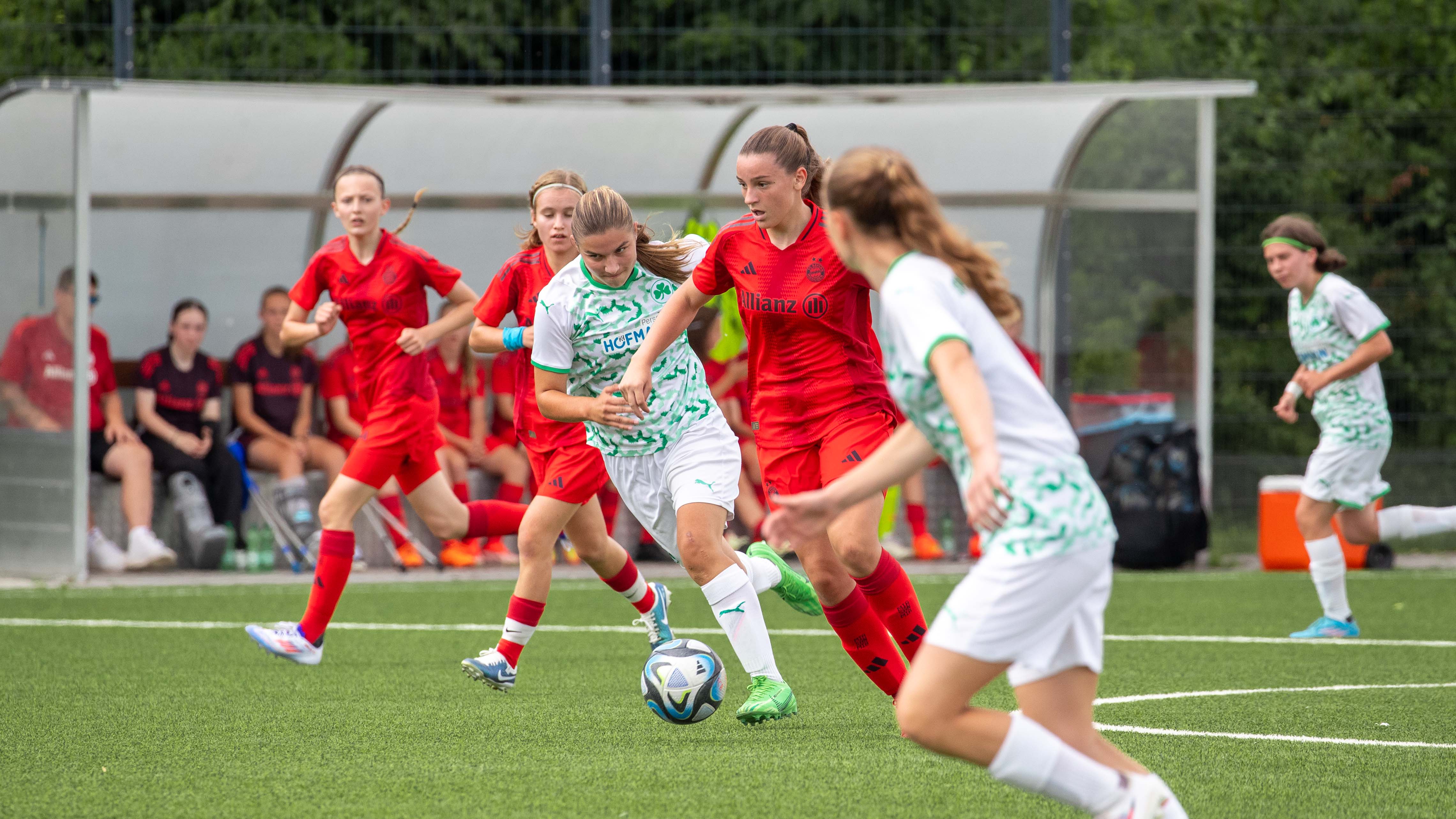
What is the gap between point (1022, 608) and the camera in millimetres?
2965

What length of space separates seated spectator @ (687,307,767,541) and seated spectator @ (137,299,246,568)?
10.4ft

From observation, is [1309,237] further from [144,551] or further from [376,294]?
[144,551]

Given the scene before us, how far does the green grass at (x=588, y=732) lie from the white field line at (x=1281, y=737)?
70 millimetres

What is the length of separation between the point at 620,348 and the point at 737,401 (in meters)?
6.22

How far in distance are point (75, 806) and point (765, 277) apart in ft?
7.65

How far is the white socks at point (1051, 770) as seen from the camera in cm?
300

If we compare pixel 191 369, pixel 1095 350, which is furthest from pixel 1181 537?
pixel 191 369

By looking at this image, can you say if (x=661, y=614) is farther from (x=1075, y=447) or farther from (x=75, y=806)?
(x=1075, y=447)

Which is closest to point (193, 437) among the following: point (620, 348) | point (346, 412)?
point (346, 412)

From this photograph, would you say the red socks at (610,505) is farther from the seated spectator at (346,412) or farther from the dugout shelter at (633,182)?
the dugout shelter at (633,182)

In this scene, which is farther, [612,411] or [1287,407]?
[1287,407]

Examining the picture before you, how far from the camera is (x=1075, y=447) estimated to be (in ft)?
10.4

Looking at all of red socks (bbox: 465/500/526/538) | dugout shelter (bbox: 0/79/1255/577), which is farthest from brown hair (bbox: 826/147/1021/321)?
dugout shelter (bbox: 0/79/1255/577)

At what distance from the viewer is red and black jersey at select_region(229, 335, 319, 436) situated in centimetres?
1097
